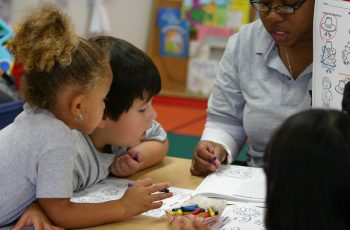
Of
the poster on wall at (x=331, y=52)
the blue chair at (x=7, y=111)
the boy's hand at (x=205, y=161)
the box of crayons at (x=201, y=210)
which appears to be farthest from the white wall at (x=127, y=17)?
the box of crayons at (x=201, y=210)

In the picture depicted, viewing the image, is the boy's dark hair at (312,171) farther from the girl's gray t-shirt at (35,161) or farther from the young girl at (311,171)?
the girl's gray t-shirt at (35,161)

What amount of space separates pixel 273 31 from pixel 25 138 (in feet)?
2.44

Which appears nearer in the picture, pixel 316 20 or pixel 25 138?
pixel 25 138

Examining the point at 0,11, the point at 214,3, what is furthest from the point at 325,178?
the point at 0,11

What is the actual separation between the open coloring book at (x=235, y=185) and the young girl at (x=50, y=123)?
26 cm

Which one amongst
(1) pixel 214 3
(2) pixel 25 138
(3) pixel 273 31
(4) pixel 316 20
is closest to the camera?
(2) pixel 25 138

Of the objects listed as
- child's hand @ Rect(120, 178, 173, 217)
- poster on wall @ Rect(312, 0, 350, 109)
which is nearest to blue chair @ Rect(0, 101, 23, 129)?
child's hand @ Rect(120, 178, 173, 217)

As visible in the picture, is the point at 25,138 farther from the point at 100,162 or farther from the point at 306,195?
the point at 306,195

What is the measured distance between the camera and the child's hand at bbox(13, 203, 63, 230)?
1002 mm

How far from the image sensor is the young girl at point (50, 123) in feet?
3.25

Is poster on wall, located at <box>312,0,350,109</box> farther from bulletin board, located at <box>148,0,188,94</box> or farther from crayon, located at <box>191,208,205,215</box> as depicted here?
bulletin board, located at <box>148,0,188,94</box>

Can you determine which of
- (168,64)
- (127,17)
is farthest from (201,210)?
(127,17)

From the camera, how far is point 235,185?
4.25 ft

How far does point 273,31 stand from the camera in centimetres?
142
